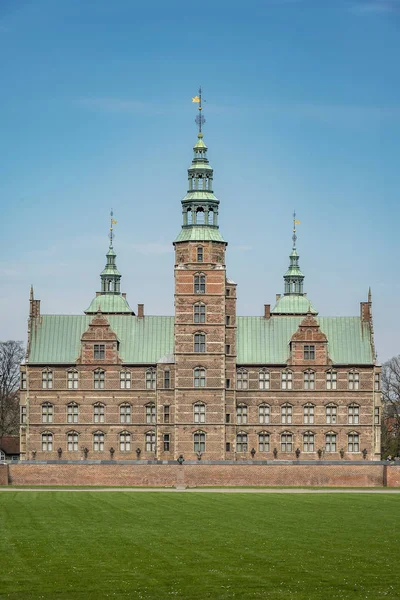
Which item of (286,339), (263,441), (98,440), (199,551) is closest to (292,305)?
(286,339)

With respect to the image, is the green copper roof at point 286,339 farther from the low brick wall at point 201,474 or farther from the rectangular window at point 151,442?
the low brick wall at point 201,474

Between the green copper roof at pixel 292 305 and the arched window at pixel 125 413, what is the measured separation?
17.3m

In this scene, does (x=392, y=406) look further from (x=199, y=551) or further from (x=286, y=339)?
(x=199, y=551)

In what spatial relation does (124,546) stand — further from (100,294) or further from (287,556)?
(100,294)

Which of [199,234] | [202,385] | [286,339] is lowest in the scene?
[202,385]

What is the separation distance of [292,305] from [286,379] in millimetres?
11738

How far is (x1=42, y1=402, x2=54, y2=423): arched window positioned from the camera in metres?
91.5

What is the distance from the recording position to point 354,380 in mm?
91812

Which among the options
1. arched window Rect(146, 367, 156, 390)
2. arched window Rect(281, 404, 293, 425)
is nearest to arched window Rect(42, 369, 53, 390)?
arched window Rect(146, 367, 156, 390)

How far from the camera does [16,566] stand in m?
30.2

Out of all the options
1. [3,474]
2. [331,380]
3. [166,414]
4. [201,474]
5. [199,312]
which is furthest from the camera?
[331,380]

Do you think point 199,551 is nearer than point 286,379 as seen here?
Yes

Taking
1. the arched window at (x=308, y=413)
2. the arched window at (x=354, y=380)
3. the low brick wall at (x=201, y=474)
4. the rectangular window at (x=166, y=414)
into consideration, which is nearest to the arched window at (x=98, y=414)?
the rectangular window at (x=166, y=414)

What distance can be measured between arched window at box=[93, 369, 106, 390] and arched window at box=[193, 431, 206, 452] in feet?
26.6
